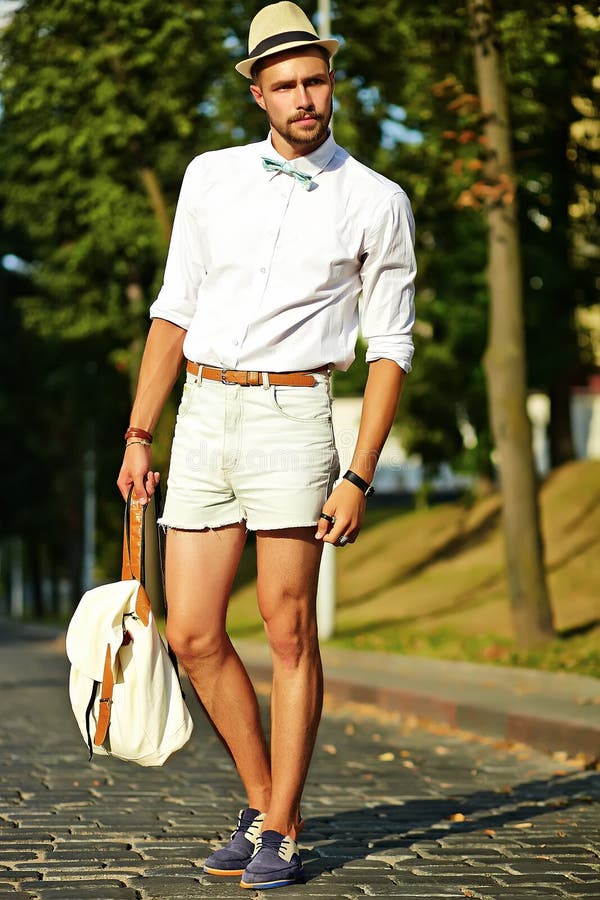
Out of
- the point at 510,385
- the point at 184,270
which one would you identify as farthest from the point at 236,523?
the point at 510,385

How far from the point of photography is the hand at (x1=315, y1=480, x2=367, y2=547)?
4.50 meters

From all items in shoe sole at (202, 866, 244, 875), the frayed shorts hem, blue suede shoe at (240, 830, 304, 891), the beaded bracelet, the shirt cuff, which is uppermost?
the shirt cuff

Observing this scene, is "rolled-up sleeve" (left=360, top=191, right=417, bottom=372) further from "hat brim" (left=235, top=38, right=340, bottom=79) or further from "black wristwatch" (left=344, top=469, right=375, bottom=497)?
"hat brim" (left=235, top=38, right=340, bottom=79)

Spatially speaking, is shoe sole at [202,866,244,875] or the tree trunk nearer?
shoe sole at [202,866,244,875]

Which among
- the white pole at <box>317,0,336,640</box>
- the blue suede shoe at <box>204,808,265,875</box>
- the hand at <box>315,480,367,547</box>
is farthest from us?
the white pole at <box>317,0,336,640</box>

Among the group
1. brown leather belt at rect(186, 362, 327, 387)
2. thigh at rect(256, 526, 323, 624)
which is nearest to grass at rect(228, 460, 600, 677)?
thigh at rect(256, 526, 323, 624)

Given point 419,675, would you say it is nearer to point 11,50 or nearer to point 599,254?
point 11,50

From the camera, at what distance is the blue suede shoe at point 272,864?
461 centimetres

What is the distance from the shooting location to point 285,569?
4.61 m

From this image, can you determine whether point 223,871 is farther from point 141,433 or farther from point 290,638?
point 141,433

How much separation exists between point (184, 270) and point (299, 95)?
0.66 metres

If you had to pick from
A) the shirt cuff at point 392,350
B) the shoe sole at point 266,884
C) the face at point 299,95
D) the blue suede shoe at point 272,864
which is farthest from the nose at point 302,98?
the shoe sole at point 266,884

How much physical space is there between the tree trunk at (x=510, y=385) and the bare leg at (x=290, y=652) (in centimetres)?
979

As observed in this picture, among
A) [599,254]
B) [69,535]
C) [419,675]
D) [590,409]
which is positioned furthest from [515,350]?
[69,535]
